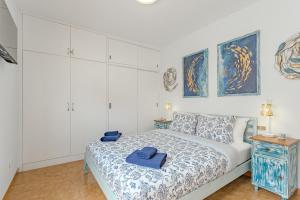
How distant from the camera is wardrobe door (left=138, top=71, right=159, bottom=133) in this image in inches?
164

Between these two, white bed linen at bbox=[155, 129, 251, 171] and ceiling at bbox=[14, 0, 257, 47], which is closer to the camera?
white bed linen at bbox=[155, 129, 251, 171]

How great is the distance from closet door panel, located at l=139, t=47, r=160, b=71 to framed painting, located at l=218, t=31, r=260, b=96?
1919 millimetres

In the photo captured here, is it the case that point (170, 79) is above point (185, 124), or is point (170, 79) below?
above

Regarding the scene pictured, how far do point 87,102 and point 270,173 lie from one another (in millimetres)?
3301

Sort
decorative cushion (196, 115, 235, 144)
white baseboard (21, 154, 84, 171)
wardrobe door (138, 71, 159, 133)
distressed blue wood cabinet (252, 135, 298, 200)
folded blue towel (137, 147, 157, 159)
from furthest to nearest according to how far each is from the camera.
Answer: wardrobe door (138, 71, 159, 133)
white baseboard (21, 154, 84, 171)
decorative cushion (196, 115, 235, 144)
distressed blue wood cabinet (252, 135, 298, 200)
folded blue towel (137, 147, 157, 159)

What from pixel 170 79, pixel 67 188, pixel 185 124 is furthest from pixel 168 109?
pixel 67 188

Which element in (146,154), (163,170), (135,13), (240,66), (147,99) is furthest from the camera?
(147,99)

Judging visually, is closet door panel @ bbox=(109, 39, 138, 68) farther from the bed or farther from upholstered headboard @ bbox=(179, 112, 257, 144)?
upholstered headboard @ bbox=(179, 112, 257, 144)

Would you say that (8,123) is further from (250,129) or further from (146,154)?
(250,129)

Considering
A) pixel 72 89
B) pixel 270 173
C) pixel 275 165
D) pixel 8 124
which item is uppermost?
pixel 72 89

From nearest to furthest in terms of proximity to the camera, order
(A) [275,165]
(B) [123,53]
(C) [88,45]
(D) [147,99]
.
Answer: (A) [275,165], (C) [88,45], (B) [123,53], (D) [147,99]

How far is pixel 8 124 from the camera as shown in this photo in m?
2.16

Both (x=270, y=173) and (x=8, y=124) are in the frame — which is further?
(x=8, y=124)

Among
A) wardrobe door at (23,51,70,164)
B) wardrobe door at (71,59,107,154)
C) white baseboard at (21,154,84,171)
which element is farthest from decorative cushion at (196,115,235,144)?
wardrobe door at (23,51,70,164)
